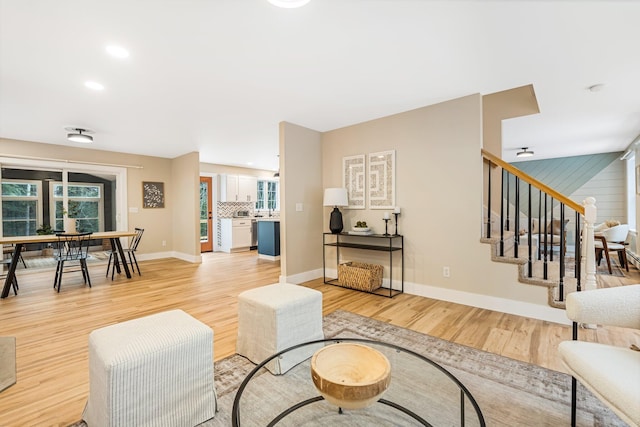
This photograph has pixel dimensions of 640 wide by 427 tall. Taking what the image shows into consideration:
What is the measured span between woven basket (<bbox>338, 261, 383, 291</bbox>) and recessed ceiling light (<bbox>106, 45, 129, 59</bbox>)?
3220 millimetres

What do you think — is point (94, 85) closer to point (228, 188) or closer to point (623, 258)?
point (228, 188)

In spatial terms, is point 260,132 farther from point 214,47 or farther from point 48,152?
point 48,152

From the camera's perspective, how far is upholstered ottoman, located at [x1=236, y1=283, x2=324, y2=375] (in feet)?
6.27

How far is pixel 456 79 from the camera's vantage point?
2.79m

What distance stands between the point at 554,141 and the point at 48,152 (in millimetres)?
9571

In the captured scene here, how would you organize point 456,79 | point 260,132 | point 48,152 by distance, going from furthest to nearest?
point 48,152
point 260,132
point 456,79

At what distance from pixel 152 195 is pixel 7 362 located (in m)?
4.92

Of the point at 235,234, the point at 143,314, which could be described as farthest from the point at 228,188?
the point at 143,314

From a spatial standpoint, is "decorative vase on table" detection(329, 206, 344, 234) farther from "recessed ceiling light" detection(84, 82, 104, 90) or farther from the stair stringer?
"recessed ceiling light" detection(84, 82, 104, 90)

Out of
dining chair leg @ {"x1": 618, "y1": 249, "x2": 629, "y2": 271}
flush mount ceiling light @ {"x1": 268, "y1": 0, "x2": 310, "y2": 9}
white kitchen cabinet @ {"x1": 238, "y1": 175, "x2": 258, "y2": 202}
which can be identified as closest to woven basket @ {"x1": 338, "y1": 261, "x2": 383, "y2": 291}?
flush mount ceiling light @ {"x1": 268, "y1": 0, "x2": 310, "y2": 9}

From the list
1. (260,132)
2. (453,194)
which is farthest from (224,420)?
(260,132)

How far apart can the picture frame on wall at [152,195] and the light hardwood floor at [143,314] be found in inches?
80.8

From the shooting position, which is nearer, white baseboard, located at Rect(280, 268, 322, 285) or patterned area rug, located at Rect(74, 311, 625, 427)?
patterned area rug, located at Rect(74, 311, 625, 427)

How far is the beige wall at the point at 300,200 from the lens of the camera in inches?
160
